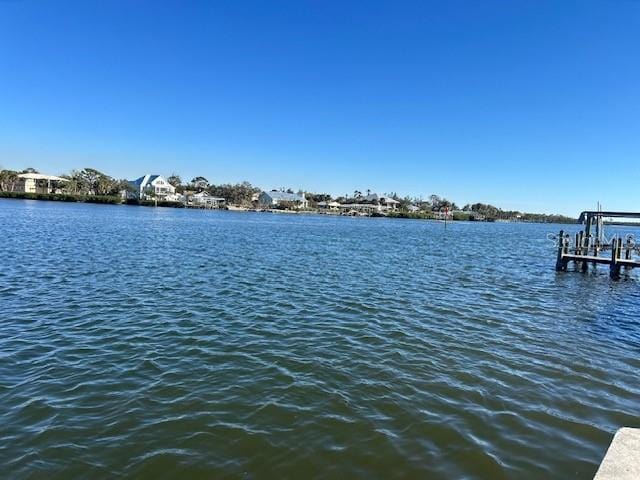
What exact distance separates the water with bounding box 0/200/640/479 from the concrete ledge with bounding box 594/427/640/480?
1176 mm

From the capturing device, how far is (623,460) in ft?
13.9

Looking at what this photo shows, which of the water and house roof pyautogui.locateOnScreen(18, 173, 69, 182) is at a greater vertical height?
house roof pyautogui.locateOnScreen(18, 173, 69, 182)

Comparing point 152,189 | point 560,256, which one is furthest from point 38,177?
point 560,256

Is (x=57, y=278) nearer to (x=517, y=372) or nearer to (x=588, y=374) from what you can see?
(x=517, y=372)

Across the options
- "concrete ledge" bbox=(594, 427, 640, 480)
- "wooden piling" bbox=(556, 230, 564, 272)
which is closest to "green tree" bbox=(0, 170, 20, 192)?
"wooden piling" bbox=(556, 230, 564, 272)

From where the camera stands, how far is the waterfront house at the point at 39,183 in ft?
507

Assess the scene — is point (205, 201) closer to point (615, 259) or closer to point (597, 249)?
point (597, 249)

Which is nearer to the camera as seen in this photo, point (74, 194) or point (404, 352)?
point (404, 352)

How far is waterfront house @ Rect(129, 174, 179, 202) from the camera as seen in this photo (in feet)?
571

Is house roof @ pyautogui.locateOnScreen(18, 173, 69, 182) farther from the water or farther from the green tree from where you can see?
the water

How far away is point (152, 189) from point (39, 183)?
39.8m

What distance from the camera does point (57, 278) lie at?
17.0 metres

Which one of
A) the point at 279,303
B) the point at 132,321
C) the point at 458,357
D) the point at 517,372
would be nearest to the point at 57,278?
the point at 132,321

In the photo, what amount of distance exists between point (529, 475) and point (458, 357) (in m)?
4.38
